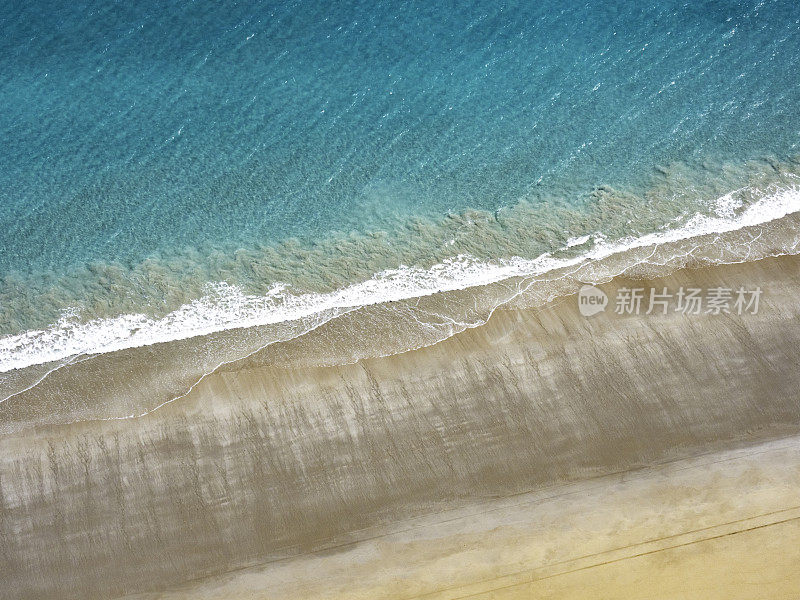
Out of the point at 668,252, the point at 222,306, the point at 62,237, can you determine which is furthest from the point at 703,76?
the point at 62,237

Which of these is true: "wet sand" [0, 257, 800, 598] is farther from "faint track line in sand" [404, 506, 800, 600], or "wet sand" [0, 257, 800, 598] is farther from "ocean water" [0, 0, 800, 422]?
"ocean water" [0, 0, 800, 422]

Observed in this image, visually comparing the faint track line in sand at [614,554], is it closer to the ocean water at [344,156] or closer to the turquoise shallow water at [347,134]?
the ocean water at [344,156]

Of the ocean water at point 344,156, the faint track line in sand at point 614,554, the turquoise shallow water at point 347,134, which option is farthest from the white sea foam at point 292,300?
the faint track line in sand at point 614,554

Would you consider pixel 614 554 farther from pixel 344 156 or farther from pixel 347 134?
pixel 347 134

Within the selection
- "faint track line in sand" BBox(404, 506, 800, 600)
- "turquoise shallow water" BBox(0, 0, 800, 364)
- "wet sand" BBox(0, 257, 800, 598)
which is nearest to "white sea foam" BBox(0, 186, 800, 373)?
"turquoise shallow water" BBox(0, 0, 800, 364)

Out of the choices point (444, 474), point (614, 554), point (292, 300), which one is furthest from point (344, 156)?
point (614, 554)

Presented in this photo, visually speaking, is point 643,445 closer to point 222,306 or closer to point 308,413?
point 308,413
